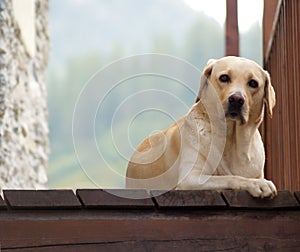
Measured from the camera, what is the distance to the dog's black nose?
2.15 metres

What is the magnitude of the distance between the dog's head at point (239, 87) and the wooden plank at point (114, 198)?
19.6 inches

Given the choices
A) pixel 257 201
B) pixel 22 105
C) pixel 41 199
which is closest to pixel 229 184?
pixel 257 201

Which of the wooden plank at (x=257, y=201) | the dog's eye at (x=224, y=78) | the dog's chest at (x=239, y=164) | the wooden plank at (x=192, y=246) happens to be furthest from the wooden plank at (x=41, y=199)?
the dog's eye at (x=224, y=78)

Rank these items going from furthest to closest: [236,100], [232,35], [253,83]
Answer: [232,35], [253,83], [236,100]

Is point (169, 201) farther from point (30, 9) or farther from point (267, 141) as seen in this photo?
point (30, 9)

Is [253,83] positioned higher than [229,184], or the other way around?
[253,83]

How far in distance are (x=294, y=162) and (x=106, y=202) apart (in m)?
1.03

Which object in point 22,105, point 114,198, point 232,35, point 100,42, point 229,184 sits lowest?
point 100,42

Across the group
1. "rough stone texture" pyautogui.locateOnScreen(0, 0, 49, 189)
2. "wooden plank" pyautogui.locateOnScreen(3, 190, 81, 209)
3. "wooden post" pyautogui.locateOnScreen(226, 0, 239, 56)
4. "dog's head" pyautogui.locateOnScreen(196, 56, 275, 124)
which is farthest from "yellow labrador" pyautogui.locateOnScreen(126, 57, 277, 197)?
"rough stone texture" pyautogui.locateOnScreen(0, 0, 49, 189)

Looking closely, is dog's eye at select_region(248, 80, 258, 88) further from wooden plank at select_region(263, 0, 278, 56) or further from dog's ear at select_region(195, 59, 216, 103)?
wooden plank at select_region(263, 0, 278, 56)

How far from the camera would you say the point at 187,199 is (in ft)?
6.01

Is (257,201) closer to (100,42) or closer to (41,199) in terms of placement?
(41,199)

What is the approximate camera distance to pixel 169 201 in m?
1.82

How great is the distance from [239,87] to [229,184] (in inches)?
13.2
